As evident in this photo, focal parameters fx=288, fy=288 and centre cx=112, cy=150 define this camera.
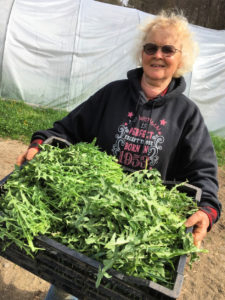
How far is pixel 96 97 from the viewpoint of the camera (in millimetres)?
2535

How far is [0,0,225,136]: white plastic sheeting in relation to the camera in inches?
357

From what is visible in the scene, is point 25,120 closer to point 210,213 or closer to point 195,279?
point 195,279

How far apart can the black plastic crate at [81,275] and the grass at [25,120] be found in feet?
18.2

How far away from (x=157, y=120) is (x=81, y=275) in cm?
141

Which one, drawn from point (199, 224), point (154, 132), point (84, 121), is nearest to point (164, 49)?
point (154, 132)

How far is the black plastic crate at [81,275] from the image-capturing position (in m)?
1.16

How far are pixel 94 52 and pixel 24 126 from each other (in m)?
3.56

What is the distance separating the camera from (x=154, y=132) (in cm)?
231

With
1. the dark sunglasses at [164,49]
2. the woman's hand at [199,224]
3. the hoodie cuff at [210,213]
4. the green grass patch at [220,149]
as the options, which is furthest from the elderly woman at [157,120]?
the green grass patch at [220,149]

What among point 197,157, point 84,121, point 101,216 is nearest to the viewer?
point 101,216

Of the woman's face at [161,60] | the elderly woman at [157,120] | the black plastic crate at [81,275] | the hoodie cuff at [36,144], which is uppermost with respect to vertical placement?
the woman's face at [161,60]

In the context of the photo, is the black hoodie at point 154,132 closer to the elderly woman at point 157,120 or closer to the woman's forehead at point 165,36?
the elderly woman at point 157,120

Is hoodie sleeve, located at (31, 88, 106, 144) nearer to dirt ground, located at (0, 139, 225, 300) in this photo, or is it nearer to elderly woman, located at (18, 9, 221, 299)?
elderly woman, located at (18, 9, 221, 299)

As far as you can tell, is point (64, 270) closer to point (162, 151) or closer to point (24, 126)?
point (162, 151)
